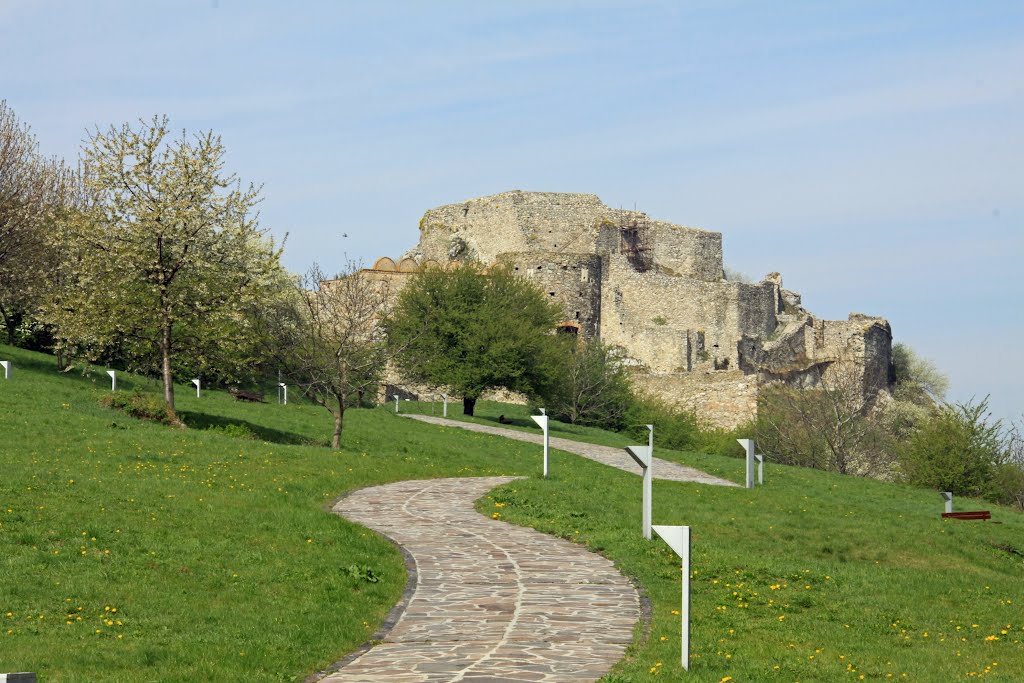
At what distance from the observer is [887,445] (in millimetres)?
58875

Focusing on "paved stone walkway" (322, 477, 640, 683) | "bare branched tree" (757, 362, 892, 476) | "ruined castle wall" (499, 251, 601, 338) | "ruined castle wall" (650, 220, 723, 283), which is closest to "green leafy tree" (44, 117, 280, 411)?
"paved stone walkway" (322, 477, 640, 683)

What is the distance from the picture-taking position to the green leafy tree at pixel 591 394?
185 ft

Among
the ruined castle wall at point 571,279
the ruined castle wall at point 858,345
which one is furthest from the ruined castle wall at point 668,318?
the ruined castle wall at point 858,345

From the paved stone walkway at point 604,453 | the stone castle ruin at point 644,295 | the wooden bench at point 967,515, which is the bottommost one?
the wooden bench at point 967,515

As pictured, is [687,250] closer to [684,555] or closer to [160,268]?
[160,268]

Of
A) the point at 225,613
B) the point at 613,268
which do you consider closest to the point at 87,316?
the point at 225,613

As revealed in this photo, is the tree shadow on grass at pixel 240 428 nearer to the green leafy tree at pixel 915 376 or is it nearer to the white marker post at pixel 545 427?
the white marker post at pixel 545 427

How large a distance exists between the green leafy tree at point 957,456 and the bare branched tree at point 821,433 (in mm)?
5964

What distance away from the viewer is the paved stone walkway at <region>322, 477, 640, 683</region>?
41.7 ft

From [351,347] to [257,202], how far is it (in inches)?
201

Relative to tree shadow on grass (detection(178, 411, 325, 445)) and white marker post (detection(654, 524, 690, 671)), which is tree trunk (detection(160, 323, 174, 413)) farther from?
white marker post (detection(654, 524, 690, 671))

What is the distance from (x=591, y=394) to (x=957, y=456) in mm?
18378

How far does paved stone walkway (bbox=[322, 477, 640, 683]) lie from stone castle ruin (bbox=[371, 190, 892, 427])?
1897 inches

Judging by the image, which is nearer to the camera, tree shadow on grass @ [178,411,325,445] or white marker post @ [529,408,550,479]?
white marker post @ [529,408,550,479]
